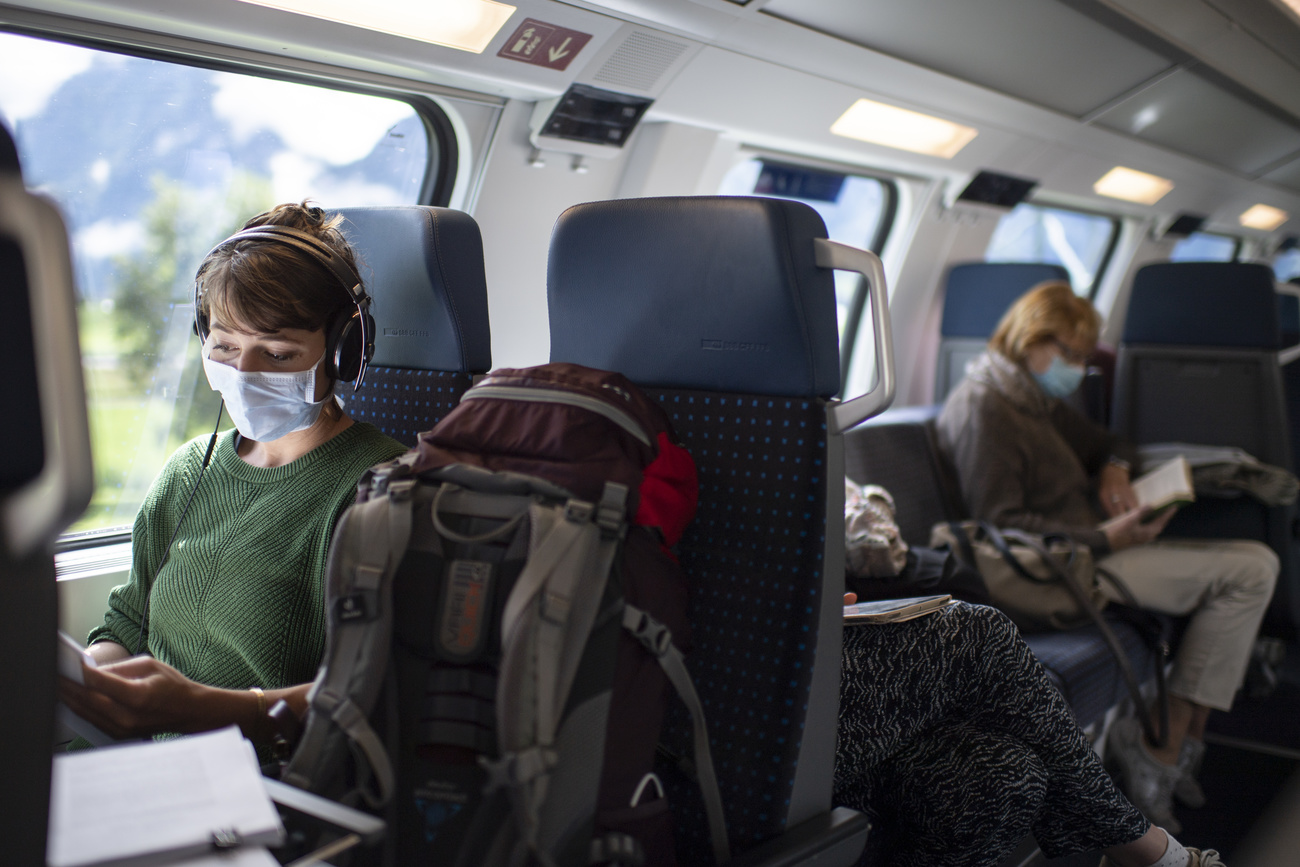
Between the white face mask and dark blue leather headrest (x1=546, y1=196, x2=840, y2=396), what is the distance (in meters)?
0.46

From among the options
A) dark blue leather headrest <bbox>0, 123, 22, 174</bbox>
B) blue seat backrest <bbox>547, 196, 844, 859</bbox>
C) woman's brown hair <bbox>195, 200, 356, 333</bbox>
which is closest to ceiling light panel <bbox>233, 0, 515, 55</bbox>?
woman's brown hair <bbox>195, 200, 356, 333</bbox>

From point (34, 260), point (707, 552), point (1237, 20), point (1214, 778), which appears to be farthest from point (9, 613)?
point (1237, 20)

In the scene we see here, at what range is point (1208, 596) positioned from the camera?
318 centimetres

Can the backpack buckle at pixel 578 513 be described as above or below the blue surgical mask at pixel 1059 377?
below

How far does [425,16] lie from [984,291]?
3.42 m

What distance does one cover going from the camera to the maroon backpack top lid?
1.22 meters

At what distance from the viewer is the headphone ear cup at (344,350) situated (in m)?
1.60

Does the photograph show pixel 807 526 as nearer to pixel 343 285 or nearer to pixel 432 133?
pixel 343 285

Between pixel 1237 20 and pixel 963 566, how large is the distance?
9.64 feet

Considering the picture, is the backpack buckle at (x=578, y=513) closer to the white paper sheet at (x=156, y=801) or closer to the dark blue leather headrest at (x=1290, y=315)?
the white paper sheet at (x=156, y=801)

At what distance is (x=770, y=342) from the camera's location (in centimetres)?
139

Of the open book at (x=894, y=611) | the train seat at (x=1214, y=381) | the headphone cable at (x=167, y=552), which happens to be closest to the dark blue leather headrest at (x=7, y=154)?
the headphone cable at (x=167, y=552)

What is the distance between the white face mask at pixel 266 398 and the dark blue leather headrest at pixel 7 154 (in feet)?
3.13

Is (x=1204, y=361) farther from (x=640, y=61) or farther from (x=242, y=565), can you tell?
(x=242, y=565)
